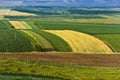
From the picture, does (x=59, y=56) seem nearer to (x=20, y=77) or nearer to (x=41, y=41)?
(x=41, y=41)

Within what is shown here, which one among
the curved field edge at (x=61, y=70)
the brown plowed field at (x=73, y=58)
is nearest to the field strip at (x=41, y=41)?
the brown plowed field at (x=73, y=58)

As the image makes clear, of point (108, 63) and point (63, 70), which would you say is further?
point (108, 63)

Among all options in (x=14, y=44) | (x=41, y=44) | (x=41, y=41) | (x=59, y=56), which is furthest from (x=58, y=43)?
(x=59, y=56)

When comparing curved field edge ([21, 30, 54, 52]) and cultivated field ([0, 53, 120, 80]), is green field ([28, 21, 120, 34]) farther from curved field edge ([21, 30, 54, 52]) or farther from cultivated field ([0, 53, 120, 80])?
cultivated field ([0, 53, 120, 80])

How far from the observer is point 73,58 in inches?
2474

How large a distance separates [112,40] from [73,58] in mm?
22535

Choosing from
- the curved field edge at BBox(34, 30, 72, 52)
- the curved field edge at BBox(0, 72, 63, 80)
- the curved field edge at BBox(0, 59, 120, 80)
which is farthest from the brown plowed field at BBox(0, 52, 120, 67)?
the curved field edge at BBox(0, 72, 63, 80)

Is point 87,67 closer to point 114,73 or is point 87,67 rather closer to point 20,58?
point 114,73

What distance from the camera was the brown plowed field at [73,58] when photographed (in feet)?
194

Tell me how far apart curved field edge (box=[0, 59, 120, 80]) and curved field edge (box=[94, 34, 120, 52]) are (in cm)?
2321

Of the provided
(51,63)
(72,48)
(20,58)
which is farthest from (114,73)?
(72,48)

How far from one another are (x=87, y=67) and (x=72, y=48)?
19.5 metres

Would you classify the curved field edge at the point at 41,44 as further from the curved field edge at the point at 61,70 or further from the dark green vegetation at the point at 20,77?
the dark green vegetation at the point at 20,77

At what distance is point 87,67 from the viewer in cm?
5434
